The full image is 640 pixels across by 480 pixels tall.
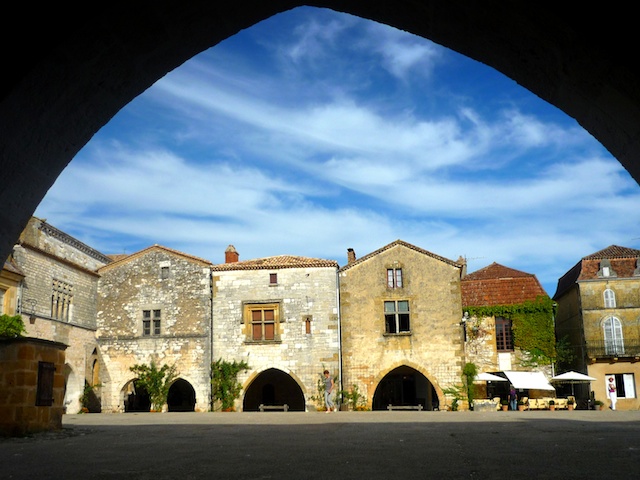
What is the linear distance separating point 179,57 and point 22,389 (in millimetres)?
11205

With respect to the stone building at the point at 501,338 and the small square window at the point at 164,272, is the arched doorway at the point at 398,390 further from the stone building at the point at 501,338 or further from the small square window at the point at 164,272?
the small square window at the point at 164,272

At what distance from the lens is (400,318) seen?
2864cm

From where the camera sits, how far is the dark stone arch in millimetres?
2152

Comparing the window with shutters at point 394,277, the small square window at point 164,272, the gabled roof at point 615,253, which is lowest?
the window with shutters at point 394,277

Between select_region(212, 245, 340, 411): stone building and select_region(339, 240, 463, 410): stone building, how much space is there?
2.84ft

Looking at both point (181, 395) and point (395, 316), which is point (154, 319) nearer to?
point (181, 395)

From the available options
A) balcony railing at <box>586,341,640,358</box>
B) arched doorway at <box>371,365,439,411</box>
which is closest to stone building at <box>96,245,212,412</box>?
arched doorway at <box>371,365,439,411</box>

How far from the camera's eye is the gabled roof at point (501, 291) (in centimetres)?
3179

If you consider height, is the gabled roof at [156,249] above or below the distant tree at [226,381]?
above

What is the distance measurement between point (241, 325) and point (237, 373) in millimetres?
2079

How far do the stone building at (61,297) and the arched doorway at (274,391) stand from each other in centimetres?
857

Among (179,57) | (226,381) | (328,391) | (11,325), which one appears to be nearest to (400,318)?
(328,391)

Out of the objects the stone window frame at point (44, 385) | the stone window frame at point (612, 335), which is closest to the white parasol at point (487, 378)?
the stone window frame at point (612, 335)

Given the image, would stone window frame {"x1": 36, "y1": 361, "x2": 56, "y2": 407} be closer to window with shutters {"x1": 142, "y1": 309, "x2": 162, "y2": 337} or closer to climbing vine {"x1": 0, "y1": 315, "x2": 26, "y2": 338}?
climbing vine {"x1": 0, "y1": 315, "x2": 26, "y2": 338}
